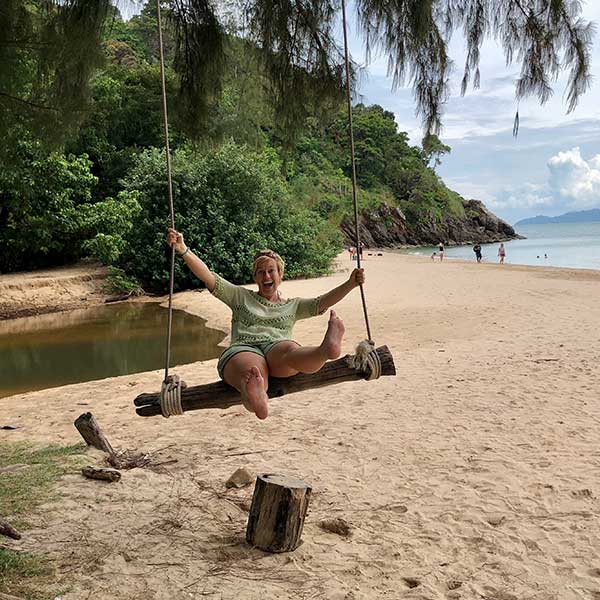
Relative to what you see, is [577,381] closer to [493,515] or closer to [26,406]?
[493,515]

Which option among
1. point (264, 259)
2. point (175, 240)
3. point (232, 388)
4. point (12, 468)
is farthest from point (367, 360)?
point (12, 468)

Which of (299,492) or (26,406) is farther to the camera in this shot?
(26,406)

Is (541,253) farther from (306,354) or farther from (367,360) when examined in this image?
(306,354)

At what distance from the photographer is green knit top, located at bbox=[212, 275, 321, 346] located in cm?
321

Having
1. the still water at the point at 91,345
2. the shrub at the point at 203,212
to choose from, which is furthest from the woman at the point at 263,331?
the shrub at the point at 203,212

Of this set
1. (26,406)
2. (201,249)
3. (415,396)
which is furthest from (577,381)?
(201,249)

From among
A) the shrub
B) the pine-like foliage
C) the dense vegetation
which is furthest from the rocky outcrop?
the pine-like foliage

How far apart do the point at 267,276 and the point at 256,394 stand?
0.78m

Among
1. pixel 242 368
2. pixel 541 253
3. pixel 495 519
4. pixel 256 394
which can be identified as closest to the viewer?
pixel 256 394

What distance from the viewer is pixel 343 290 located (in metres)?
3.32

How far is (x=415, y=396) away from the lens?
6125mm

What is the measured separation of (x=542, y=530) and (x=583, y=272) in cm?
1842

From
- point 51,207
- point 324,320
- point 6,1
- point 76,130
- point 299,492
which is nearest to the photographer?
point 299,492

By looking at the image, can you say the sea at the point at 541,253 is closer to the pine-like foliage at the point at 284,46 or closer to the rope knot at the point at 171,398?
the pine-like foliage at the point at 284,46
